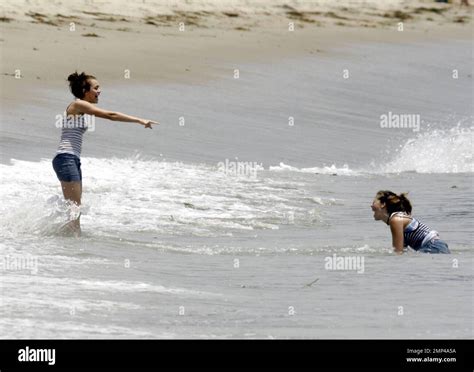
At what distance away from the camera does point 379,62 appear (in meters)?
25.1

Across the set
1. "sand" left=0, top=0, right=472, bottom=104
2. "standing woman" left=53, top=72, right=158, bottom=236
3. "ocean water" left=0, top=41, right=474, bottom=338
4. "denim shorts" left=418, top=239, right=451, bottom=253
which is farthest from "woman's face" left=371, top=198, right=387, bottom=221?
"sand" left=0, top=0, right=472, bottom=104

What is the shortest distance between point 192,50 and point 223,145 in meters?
7.05

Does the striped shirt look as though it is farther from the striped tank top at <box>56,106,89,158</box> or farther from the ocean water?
the ocean water

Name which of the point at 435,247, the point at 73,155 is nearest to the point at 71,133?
the point at 73,155

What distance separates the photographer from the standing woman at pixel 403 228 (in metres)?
11.0

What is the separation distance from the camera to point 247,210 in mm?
13117

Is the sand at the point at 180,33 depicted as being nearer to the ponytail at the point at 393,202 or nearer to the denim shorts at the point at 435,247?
the ponytail at the point at 393,202

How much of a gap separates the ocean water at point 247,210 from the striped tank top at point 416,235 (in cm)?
19

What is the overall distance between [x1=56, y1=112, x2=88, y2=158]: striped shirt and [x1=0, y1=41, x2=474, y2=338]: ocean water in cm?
45

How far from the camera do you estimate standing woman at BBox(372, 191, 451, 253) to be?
11.0 m

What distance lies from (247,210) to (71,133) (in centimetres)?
249

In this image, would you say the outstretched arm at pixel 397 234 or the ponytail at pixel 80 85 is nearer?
the outstretched arm at pixel 397 234

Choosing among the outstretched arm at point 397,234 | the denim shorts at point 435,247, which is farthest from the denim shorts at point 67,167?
the denim shorts at point 435,247

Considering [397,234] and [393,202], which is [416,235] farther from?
[393,202]
